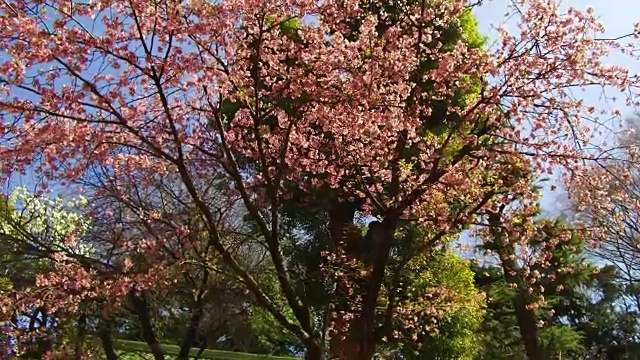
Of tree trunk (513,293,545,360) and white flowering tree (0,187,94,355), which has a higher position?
tree trunk (513,293,545,360)

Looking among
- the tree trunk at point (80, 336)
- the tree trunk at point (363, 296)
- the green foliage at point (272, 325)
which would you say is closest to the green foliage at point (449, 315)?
the tree trunk at point (363, 296)

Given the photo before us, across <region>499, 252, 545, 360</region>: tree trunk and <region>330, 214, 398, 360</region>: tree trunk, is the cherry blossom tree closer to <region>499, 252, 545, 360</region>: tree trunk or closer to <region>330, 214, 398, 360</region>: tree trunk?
<region>330, 214, 398, 360</region>: tree trunk

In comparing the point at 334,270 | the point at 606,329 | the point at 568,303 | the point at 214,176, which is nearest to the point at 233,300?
the point at 334,270

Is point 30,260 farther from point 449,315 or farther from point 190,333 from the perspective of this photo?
point 449,315

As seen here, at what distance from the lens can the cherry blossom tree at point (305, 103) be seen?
14.3ft

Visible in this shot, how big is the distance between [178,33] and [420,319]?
215 inches

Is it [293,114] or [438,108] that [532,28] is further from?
[438,108]

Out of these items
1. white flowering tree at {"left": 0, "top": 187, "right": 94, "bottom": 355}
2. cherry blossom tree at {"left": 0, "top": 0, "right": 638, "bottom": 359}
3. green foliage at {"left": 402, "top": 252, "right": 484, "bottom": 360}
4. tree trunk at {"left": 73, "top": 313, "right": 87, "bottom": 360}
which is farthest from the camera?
green foliage at {"left": 402, "top": 252, "right": 484, "bottom": 360}

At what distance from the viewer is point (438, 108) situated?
8586 millimetres

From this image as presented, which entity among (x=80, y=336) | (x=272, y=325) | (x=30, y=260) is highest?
(x=272, y=325)

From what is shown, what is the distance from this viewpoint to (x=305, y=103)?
5137 mm

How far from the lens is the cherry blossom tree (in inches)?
172

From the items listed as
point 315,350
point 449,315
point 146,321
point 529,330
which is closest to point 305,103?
point 315,350

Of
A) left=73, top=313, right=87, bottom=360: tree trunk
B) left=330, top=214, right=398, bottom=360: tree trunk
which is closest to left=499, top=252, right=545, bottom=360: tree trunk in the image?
left=330, top=214, right=398, bottom=360: tree trunk
